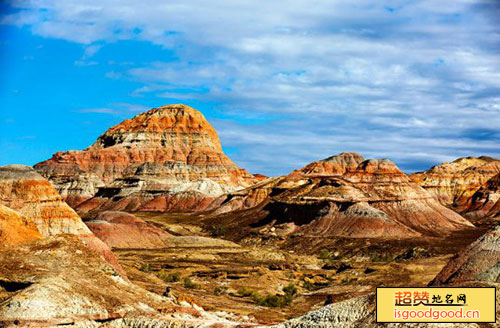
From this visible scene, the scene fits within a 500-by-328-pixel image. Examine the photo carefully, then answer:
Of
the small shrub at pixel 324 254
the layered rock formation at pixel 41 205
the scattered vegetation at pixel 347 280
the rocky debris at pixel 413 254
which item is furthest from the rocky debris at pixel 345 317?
the small shrub at pixel 324 254

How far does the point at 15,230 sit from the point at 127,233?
191 feet

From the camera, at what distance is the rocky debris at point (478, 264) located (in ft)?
98.0

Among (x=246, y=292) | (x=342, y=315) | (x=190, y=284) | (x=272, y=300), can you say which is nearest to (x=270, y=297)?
(x=272, y=300)

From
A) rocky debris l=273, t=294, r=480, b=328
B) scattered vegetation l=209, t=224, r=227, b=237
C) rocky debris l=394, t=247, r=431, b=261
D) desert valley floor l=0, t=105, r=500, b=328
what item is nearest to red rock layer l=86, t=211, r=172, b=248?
desert valley floor l=0, t=105, r=500, b=328

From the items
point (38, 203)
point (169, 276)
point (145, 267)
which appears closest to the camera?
point (38, 203)

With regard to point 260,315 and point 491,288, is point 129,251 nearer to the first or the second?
point 260,315

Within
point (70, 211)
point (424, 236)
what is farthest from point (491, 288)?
point (424, 236)

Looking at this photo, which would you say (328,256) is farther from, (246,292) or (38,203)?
(38,203)

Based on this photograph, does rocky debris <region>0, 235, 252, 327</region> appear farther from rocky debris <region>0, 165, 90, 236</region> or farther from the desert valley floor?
rocky debris <region>0, 165, 90, 236</region>

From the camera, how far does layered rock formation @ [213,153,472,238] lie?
10544 cm

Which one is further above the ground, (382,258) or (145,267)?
(382,258)

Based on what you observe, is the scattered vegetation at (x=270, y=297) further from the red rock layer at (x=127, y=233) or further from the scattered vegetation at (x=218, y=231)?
the scattered vegetation at (x=218, y=231)

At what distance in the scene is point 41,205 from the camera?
51844mm

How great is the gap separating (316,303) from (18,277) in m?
24.7
